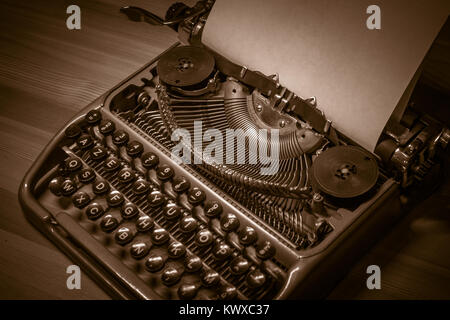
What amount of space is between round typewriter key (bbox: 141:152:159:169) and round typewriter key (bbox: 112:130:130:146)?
82 millimetres

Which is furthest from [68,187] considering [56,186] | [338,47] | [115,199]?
[338,47]

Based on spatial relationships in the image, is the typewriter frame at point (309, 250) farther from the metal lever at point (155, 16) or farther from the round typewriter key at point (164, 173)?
the metal lever at point (155, 16)

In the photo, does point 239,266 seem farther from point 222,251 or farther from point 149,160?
point 149,160

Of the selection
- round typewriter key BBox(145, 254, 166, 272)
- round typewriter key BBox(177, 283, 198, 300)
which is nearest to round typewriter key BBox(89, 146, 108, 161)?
round typewriter key BBox(145, 254, 166, 272)

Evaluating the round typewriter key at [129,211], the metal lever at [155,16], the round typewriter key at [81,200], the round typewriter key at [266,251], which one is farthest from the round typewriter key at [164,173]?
the metal lever at [155,16]

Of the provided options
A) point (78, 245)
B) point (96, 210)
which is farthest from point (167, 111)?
point (78, 245)

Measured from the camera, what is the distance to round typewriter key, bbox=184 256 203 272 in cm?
113

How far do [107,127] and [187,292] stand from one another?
55 cm

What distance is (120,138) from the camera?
4.29 ft

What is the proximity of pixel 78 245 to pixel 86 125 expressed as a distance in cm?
38

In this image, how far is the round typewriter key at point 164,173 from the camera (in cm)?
124

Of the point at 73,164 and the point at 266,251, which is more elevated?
the point at 266,251

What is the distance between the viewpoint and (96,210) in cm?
123

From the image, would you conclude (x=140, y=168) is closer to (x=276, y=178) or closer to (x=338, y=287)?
(x=276, y=178)
